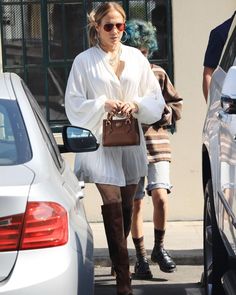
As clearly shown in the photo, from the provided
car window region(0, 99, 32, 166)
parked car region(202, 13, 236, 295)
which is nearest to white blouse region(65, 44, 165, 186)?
parked car region(202, 13, 236, 295)

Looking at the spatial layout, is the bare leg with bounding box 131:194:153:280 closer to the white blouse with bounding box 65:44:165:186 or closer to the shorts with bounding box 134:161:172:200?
the shorts with bounding box 134:161:172:200

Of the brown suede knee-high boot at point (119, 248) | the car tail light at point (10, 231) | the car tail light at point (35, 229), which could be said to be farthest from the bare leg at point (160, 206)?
the car tail light at point (10, 231)

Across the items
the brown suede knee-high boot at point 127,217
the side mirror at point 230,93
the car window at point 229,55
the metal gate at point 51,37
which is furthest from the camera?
the metal gate at point 51,37

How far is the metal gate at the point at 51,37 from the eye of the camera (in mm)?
8312

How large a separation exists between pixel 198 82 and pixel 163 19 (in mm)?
730

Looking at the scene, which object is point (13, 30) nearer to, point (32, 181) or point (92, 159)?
point (92, 159)

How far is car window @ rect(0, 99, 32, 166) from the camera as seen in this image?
366 cm

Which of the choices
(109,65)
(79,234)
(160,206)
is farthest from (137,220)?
(79,234)

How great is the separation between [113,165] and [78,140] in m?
0.59

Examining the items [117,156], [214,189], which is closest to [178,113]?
[117,156]

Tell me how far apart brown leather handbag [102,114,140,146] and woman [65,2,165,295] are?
62 millimetres

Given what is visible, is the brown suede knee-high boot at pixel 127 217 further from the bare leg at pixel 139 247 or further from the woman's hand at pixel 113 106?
the woman's hand at pixel 113 106

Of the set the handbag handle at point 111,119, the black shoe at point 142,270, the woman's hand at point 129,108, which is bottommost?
the black shoe at point 142,270

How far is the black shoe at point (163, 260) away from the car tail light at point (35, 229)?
3098mm
